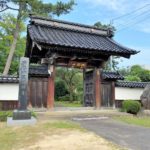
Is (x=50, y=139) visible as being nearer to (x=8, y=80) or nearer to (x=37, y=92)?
(x=37, y=92)

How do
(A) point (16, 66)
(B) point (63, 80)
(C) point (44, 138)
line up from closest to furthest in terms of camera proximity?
(C) point (44, 138) → (A) point (16, 66) → (B) point (63, 80)

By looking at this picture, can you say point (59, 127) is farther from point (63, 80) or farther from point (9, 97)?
point (63, 80)

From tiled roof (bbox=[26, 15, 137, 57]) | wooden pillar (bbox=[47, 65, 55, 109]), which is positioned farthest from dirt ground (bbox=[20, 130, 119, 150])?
tiled roof (bbox=[26, 15, 137, 57])

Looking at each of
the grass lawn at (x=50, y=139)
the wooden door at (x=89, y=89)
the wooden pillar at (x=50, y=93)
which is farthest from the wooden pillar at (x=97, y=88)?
the grass lawn at (x=50, y=139)

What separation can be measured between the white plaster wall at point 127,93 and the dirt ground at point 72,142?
30.4ft

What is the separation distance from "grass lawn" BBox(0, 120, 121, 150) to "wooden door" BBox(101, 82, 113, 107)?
692 centimetres

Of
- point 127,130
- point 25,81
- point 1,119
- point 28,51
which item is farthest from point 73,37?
point 127,130

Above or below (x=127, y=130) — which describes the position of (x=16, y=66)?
above

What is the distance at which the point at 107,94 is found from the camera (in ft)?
53.1

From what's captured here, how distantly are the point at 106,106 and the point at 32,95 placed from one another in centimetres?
476

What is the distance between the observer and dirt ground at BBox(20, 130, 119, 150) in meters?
6.52

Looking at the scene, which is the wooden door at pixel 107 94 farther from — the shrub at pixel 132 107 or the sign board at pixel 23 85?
the sign board at pixel 23 85

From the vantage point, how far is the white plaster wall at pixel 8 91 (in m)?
14.5

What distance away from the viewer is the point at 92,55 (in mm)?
15703
